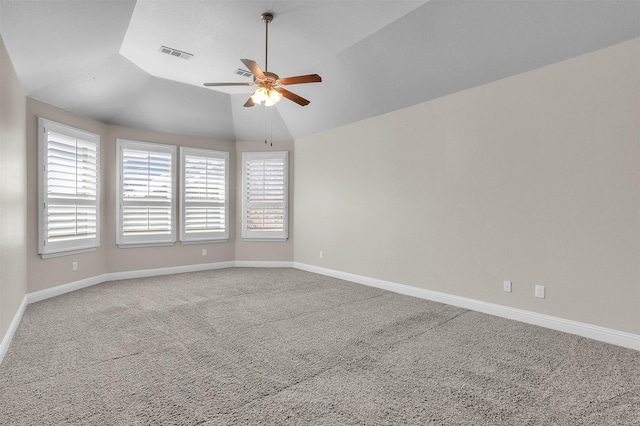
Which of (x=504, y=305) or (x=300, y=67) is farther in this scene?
(x=300, y=67)

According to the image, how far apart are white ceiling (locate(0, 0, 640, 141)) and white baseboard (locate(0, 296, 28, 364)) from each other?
2.50 meters

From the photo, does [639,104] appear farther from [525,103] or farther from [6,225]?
[6,225]

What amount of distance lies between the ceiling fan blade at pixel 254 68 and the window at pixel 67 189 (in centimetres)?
311

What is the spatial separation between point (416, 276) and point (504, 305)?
1168 millimetres

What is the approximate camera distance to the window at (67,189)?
439cm

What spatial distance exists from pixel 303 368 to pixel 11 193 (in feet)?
10.3

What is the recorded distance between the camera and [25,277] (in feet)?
13.6

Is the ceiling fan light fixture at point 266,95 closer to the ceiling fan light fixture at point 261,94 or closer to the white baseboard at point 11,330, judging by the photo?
the ceiling fan light fixture at point 261,94

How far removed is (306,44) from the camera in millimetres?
4062

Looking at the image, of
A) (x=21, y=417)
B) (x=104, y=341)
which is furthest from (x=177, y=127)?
(x=21, y=417)

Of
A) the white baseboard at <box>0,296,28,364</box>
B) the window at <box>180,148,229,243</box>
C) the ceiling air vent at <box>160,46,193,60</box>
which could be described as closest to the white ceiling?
the ceiling air vent at <box>160,46,193,60</box>

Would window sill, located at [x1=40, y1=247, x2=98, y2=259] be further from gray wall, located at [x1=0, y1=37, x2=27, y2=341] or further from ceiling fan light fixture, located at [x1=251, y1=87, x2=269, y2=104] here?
ceiling fan light fixture, located at [x1=251, y1=87, x2=269, y2=104]

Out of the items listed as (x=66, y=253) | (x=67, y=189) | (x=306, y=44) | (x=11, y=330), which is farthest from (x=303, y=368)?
(x=67, y=189)

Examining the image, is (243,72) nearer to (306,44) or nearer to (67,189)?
(306,44)
